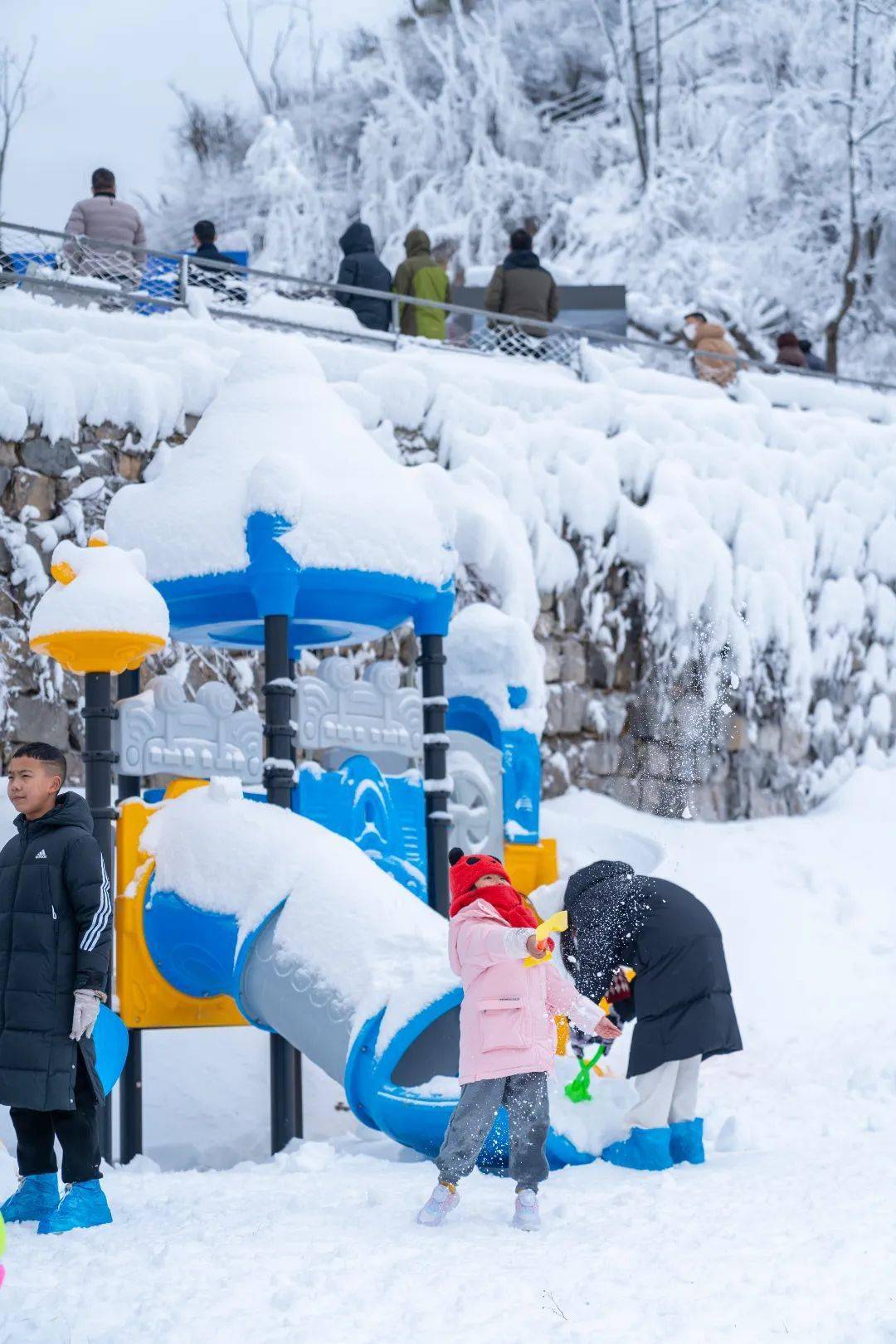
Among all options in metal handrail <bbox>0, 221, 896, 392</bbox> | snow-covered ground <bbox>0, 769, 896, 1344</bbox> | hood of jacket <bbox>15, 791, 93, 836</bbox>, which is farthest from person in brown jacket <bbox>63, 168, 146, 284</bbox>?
hood of jacket <bbox>15, 791, 93, 836</bbox>

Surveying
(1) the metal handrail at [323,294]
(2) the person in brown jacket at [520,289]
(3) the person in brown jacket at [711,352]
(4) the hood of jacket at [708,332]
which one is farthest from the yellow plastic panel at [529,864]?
(4) the hood of jacket at [708,332]

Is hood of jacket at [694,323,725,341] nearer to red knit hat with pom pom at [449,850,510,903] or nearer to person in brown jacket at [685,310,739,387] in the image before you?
person in brown jacket at [685,310,739,387]

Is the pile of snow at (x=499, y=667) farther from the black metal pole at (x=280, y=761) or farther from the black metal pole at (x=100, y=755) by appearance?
the black metal pole at (x=100, y=755)

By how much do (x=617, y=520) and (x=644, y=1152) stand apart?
755cm

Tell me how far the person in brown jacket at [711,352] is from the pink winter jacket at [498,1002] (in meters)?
10.3

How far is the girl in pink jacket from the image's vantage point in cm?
405

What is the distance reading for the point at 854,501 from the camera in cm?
1332

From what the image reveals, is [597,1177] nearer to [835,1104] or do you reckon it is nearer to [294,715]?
[835,1104]

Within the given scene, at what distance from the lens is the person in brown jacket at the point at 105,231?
11.1 metres

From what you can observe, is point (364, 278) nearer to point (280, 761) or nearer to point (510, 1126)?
point (280, 761)

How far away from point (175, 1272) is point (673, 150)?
2535cm

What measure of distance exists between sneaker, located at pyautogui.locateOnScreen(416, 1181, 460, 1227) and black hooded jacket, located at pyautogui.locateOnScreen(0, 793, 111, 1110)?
0.94 meters

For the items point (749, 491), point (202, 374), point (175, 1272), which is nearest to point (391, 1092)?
point (175, 1272)

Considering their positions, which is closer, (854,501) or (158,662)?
(158,662)
